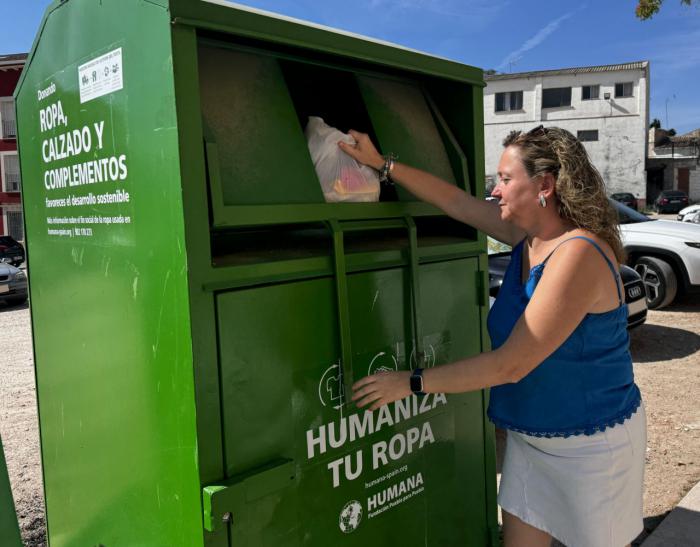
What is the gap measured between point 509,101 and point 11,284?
97.1ft

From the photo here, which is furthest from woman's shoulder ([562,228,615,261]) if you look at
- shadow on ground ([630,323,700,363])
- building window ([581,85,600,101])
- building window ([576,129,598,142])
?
building window ([581,85,600,101])

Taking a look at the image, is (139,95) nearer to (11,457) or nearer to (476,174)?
(476,174)

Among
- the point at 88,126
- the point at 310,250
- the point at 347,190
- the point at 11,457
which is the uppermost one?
the point at 88,126

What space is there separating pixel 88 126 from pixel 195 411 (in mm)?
980

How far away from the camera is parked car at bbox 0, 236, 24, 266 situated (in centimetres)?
1955

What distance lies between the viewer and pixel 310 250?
206 cm

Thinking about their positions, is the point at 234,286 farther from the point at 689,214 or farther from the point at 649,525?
the point at 689,214

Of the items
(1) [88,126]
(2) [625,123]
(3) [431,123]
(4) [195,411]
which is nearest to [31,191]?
(1) [88,126]

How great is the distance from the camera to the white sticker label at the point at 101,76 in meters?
1.87

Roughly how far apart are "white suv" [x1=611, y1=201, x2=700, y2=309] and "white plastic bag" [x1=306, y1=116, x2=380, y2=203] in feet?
21.3

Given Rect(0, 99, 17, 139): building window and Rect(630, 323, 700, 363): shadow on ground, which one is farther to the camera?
Rect(0, 99, 17, 139): building window

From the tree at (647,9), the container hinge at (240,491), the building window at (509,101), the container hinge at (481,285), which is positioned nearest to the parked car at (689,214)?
the tree at (647,9)

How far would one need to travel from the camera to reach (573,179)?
2.00 m

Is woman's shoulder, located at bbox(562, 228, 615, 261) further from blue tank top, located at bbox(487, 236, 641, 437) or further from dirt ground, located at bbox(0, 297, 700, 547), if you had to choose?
dirt ground, located at bbox(0, 297, 700, 547)
